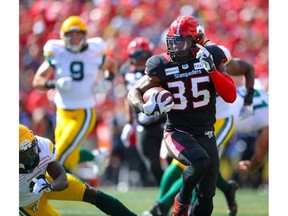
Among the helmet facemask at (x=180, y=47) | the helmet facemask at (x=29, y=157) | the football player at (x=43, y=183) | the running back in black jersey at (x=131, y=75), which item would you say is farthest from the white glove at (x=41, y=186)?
the running back in black jersey at (x=131, y=75)

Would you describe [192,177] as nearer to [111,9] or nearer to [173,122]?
[173,122]

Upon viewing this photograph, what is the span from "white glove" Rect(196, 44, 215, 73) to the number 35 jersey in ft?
7.97

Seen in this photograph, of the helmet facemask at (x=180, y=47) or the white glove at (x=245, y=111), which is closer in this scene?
the helmet facemask at (x=180, y=47)

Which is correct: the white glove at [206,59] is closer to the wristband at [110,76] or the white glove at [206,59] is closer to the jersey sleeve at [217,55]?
the jersey sleeve at [217,55]

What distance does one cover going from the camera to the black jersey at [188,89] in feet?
14.3

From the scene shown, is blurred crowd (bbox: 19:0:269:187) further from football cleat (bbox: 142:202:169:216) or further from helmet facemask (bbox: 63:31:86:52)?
football cleat (bbox: 142:202:169:216)

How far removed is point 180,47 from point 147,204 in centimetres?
270

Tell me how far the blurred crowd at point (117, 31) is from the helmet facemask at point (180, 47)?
484cm

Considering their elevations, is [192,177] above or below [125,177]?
above

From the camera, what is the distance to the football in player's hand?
4195mm

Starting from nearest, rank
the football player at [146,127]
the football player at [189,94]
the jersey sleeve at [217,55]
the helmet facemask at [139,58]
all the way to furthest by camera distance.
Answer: the football player at [189,94]
the jersey sleeve at [217,55]
the football player at [146,127]
the helmet facemask at [139,58]
